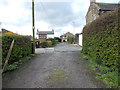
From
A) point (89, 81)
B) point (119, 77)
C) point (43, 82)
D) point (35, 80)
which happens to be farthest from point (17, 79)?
point (119, 77)

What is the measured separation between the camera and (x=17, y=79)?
336cm

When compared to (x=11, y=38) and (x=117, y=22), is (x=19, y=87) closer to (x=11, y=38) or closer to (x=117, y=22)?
(x=11, y=38)

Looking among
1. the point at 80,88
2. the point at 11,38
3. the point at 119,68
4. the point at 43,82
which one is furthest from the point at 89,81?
the point at 11,38

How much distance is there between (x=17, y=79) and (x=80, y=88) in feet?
7.82

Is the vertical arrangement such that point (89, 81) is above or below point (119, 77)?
below

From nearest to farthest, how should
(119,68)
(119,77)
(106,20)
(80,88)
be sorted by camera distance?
1. (80,88)
2. (119,77)
3. (119,68)
4. (106,20)

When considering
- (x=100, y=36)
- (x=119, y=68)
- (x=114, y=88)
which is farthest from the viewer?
(x=100, y=36)

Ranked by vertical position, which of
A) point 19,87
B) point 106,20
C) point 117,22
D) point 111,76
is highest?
point 106,20

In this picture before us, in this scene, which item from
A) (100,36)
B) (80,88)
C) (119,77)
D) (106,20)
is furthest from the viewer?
(100,36)

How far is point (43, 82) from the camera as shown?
313 centimetres

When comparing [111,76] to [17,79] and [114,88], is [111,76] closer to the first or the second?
[114,88]

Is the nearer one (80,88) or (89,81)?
(80,88)

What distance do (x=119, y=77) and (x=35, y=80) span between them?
3.02 meters

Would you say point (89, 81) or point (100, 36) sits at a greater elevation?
point (100, 36)
